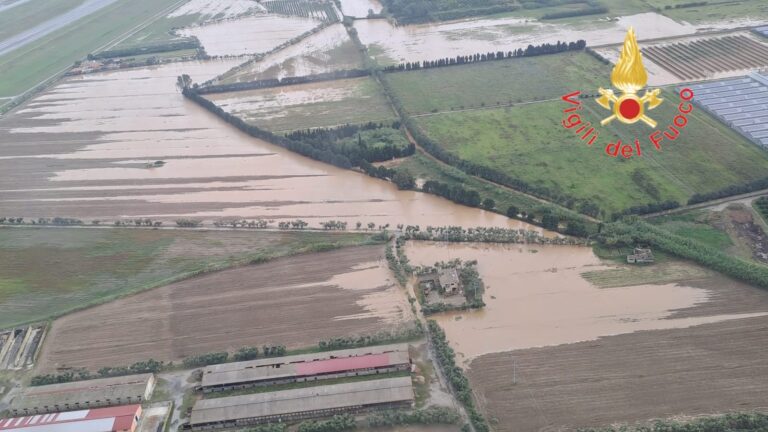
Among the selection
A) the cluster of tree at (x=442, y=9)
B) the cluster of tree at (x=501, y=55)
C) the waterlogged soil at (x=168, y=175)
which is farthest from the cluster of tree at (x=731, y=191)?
the cluster of tree at (x=442, y=9)

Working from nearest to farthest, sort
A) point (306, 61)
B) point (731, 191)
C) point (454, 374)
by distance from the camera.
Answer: point (454, 374), point (731, 191), point (306, 61)


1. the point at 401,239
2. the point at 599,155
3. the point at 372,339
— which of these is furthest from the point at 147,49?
the point at 372,339

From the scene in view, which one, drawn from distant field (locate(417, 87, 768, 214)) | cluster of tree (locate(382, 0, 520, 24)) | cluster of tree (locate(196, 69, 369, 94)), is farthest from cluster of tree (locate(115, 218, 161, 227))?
→ cluster of tree (locate(382, 0, 520, 24))

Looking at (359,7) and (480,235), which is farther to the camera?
(359,7)

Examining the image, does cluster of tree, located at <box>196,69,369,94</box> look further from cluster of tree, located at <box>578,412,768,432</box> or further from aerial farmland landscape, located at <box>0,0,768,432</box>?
cluster of tree, located at <box>578,412,768,432</box>

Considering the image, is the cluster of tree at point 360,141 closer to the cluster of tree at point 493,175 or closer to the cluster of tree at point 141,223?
the cluster of tree at point 493,175

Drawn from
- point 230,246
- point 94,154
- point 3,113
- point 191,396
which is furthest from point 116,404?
point 3,113

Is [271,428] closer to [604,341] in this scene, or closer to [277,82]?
[604,341]
